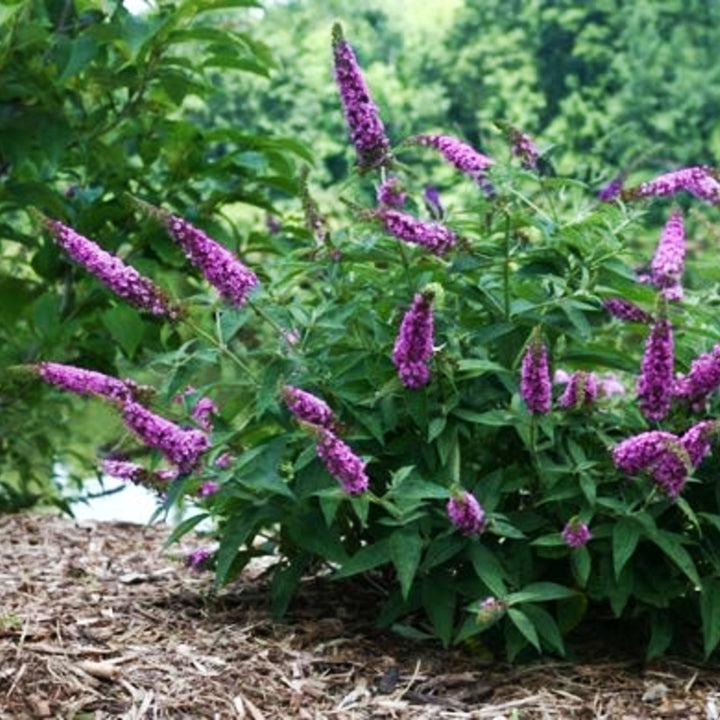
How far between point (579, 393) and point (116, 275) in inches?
36.4

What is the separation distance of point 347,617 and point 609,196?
1.19m

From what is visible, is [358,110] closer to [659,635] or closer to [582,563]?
[582,563]

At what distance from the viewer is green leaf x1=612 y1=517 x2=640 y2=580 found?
2.75 metres

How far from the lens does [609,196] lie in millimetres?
3469

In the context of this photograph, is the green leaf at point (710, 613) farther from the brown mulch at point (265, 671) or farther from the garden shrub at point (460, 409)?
the brown mulch at point (265, 671)

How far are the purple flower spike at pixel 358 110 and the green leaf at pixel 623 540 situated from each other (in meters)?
0.86

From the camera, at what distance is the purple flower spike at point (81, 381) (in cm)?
280

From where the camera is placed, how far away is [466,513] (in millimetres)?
2744

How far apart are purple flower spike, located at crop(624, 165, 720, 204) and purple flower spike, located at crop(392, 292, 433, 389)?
24.3 inches

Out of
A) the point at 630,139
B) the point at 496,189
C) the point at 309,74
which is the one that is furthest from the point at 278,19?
the point at 496,189

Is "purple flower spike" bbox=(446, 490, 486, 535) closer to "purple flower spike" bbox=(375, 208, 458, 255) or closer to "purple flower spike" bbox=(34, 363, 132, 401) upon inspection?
"purple flower spike" bbox=(375, 208, 458, 255)

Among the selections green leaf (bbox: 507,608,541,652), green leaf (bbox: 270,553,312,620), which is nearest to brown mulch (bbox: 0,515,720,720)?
green leaf (bbox: 270,553,312,620)

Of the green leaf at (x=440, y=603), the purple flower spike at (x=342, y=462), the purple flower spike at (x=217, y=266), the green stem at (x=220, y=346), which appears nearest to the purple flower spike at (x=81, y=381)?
the green stem at (x=220, y=346)

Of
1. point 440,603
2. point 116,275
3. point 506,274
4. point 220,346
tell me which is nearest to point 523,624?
point 440,603
